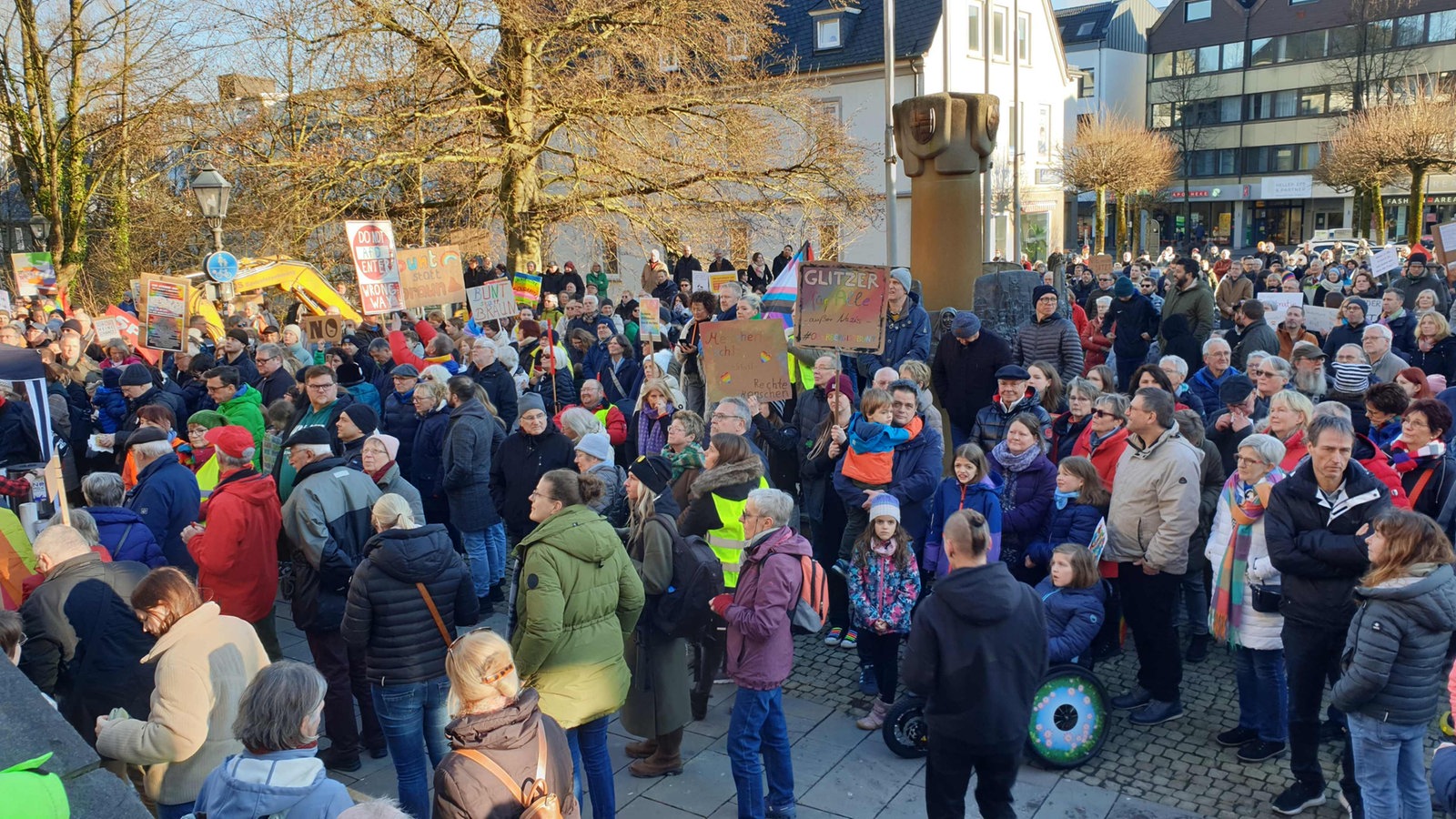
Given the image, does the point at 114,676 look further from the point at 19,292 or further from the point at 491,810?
the point at 19,292

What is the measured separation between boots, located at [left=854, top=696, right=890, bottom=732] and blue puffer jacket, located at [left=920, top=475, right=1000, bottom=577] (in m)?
0.80

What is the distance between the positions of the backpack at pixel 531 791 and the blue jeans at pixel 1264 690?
3692 mm

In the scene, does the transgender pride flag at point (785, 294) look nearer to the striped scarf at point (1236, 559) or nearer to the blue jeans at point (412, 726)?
the striped scarf at point (1236, 559)

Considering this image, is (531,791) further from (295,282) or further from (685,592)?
(295,282)

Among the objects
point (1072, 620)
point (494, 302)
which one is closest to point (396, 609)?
point (1072, 620)

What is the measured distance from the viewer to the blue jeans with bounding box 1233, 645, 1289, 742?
17.9 feet

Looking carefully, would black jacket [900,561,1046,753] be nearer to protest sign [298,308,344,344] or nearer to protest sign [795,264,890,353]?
protest sign [795,264,890,353]

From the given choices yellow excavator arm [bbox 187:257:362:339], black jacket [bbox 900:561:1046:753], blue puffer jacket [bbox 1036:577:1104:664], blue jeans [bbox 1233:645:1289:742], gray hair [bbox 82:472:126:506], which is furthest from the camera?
yellow excavator arm [bbox 187:257:362:339]

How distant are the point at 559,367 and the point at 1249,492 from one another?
6.68m

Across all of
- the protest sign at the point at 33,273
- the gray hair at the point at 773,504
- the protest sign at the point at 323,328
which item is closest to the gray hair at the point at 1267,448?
the gray hair at the point at 773,504

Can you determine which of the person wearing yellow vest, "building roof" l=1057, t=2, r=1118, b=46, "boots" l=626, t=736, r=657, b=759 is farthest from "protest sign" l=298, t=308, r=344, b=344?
"building roof" l=1057, t=2, r=1118, b=46

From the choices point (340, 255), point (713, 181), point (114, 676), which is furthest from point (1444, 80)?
point (114, 676)

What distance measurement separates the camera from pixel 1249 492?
5.41 metres

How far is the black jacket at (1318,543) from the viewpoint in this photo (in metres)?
4.68
